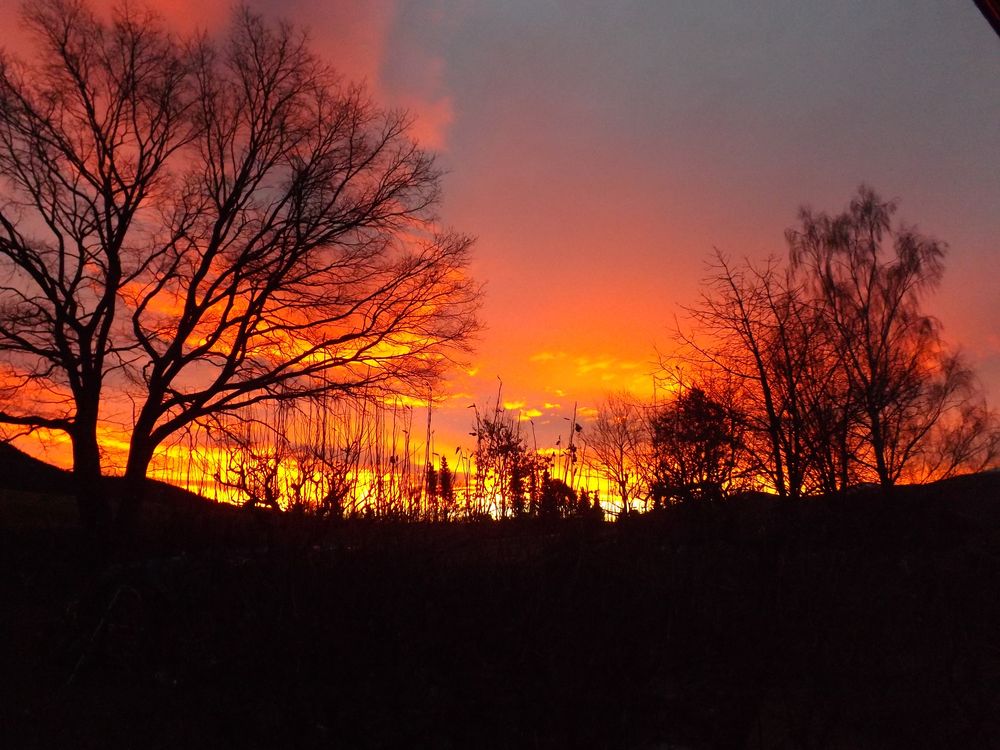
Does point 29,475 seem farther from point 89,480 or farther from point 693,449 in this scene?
point 693,449

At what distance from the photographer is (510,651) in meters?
5.49

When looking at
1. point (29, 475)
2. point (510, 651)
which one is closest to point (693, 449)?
point (510, 651)

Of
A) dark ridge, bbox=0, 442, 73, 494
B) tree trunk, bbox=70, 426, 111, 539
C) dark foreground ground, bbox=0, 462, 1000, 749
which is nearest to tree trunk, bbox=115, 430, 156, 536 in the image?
tree trunk, bbox=70, 426, 111, 539

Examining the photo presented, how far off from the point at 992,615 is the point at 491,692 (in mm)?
4086

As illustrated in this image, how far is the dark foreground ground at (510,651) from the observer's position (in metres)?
5.06

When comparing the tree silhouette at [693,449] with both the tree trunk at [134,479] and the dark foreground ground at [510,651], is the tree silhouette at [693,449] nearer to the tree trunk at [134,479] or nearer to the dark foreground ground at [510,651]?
the dark foreground ground at [510,651]

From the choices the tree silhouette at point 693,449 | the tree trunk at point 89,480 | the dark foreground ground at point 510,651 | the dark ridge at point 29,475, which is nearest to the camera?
the dark foreground ground at point 510,651

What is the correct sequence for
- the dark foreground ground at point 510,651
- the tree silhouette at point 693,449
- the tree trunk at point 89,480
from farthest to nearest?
the tree trunk at point 89,480 → the tree silhouette at point 693,449 → the dark foreground ground at point 510,651

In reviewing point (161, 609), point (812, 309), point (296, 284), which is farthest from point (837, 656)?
point (296, 284)

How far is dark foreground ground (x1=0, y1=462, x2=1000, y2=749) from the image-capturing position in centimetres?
506

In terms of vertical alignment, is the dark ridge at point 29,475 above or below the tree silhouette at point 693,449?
above

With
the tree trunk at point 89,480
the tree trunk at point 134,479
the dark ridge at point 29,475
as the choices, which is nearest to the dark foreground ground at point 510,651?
the tree trunk at point 134,479

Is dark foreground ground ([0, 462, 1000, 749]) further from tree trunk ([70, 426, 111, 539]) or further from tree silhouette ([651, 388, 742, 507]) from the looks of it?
tree trunk ([70, 426, 111, 539])

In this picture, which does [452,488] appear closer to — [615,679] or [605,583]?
[605,583]
